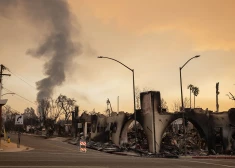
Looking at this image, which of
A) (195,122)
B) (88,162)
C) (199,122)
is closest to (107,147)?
(195,122)

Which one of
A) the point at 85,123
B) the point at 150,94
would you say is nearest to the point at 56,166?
the point at 150,94

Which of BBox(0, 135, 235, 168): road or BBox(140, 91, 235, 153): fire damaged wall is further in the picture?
BBox(140, 91, 235, 153): fire damaged wall

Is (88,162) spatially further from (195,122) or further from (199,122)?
(195,122)

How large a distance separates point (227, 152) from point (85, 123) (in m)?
39.2

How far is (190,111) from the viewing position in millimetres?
36469

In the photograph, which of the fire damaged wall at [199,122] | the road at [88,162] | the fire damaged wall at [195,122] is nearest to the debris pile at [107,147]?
the fire damaged wall at [195,122]

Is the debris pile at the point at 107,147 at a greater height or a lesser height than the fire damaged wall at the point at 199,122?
lesser

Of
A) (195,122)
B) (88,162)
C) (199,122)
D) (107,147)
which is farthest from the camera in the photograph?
(107,147)

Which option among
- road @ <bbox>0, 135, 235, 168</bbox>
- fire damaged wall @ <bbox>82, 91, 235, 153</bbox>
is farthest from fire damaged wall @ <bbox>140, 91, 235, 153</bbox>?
road @ <bbox>0, 135, 235, 168</bbox>

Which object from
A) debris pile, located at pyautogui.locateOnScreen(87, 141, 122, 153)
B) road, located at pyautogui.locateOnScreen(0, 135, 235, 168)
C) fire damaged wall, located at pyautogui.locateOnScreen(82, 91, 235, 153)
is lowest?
debris pile, located at pyautogui.locateOnScreen(87, 141, 122, 153)

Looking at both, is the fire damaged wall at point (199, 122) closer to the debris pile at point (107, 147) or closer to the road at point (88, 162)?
the debris pile at point (107, 147)

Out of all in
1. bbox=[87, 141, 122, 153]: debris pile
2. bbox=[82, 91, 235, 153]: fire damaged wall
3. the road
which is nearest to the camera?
the road

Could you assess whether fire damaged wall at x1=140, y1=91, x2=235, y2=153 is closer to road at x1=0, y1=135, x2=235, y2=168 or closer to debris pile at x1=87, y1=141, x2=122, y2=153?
debris pile at x1=87, y1=141, x2=122, y2=153

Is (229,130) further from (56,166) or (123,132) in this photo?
(56,166)
